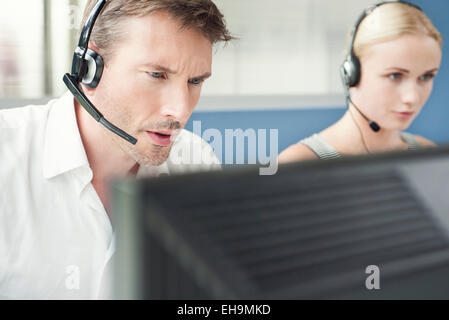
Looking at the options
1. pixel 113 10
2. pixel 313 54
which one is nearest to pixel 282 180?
pixel 113 10

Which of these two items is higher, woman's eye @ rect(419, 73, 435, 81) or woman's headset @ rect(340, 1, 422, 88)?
woman's headset @ rect(340, 1, 422, 88)

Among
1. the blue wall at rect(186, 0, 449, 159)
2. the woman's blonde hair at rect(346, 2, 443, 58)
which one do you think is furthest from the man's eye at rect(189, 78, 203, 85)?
the woman's blonde hair at rect(346, 2, 443, 58)

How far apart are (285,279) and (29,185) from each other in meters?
0.87

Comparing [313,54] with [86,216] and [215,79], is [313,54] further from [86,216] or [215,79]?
[86,216]

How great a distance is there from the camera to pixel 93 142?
3.53 feet

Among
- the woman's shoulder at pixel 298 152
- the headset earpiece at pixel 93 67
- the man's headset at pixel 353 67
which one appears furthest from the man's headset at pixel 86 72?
the man's headset at pixel 353 67

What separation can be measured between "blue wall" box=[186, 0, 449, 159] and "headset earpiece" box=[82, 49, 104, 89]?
1.76 ft

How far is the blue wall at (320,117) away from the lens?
165 centimetres

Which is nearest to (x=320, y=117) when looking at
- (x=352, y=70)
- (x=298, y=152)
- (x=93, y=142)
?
(x=352, y=70)

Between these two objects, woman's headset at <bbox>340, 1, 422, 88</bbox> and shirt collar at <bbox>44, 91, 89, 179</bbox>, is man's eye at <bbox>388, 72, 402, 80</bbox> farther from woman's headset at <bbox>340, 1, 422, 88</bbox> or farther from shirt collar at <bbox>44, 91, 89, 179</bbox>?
shirt collar at <bbox>44, 91, 89, 179</bbox>

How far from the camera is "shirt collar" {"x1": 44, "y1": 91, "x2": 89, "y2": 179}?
0.96 m

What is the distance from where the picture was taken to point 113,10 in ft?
3.47

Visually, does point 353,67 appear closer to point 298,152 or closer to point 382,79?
point 382,79
